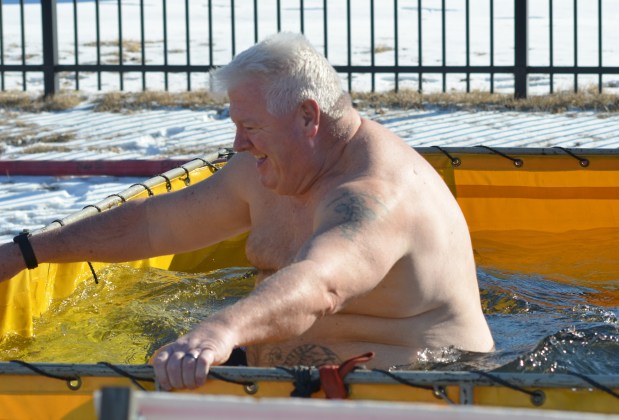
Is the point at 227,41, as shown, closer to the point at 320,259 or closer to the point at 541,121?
the point at 541,121

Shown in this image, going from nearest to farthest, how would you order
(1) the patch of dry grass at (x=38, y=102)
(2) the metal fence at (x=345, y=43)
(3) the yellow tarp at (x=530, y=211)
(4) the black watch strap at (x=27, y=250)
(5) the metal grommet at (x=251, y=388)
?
(5) the metal grommet at (x=251, y=388) → (4) the black watch strap at (x=27, y=250) → (3) the yellow tarp at (x=530, y=211) → (2) the metal fence at (x=345, y=43) → (1) the patch of dry grass at (x=38, y=102)

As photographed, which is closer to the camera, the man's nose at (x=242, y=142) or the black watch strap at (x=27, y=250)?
the man's nose at (x=242, y=142)

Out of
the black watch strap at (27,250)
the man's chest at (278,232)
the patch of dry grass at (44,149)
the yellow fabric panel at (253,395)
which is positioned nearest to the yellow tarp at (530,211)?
the black watch strap at (27,250)

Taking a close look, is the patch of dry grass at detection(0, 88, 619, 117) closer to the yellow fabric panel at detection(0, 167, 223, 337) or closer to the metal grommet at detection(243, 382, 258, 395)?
the yellow fabric panel at detection(0, 167, 223, 337)

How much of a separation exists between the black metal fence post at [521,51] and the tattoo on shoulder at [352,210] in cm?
713

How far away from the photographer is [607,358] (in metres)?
3.73

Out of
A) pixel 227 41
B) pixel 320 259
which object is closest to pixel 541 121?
pixel 227 41

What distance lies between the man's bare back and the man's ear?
0.12 m

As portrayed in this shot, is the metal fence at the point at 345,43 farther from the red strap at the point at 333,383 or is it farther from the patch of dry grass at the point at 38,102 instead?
the red strap at the point at 333,383

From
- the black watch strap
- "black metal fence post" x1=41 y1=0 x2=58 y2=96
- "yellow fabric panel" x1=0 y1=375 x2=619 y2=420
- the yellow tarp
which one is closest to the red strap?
"yellow fabric panel" x1=0 y1=375 x2=619 y2=420

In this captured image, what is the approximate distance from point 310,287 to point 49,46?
857cm

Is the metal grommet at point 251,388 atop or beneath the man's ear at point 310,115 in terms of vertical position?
beneath

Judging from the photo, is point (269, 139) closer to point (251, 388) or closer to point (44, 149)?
point (251, 388)

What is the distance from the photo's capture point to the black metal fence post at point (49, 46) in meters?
10.8
